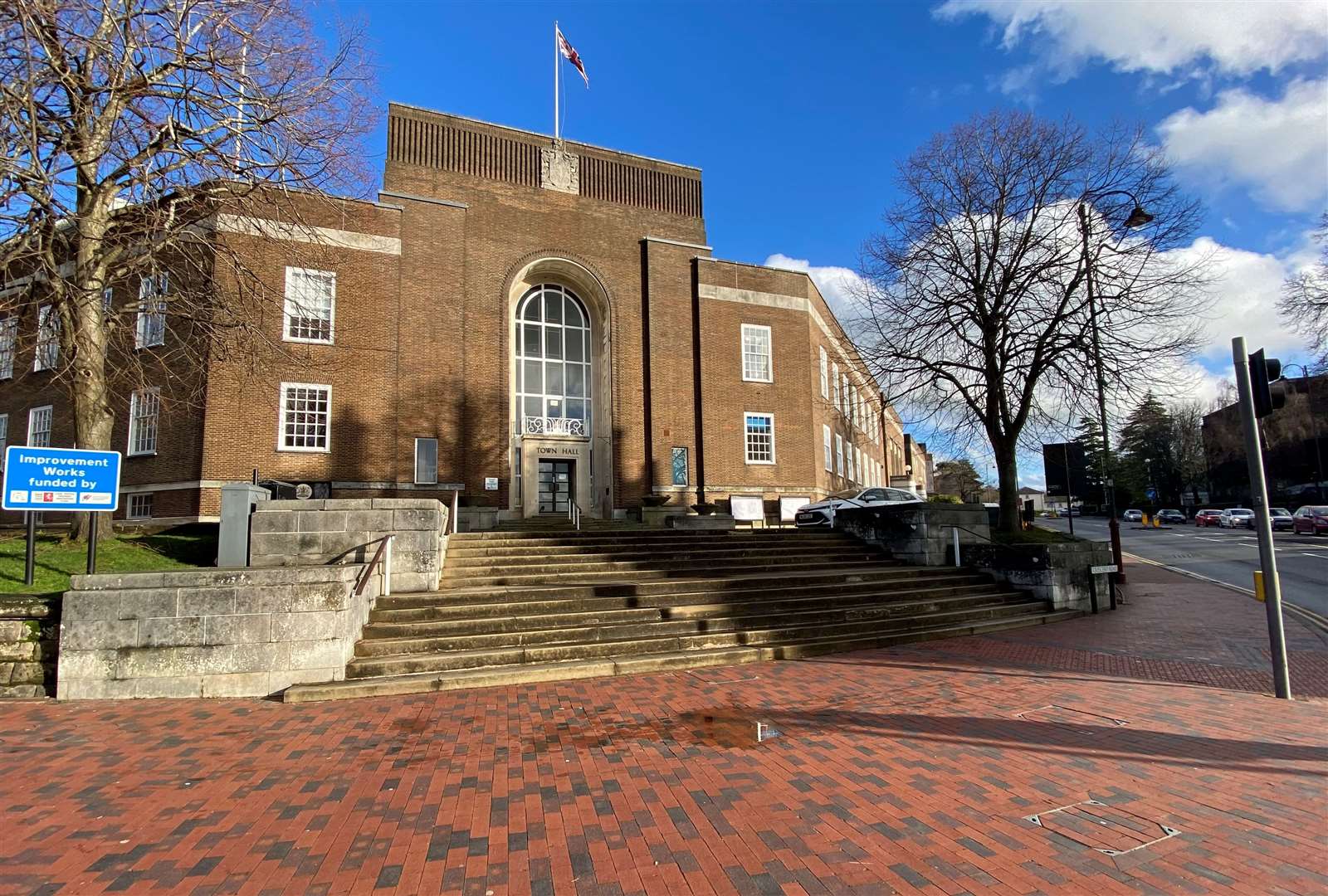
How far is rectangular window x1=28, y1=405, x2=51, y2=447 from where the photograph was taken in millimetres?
22844

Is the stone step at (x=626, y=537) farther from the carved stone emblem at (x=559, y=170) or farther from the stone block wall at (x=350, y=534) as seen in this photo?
the carved stone emblem at (x=559, y=170)

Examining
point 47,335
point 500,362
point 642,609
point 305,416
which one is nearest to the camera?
point 642,609

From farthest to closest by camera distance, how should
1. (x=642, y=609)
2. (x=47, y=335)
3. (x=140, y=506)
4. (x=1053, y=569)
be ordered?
1. (x=140, y=506)
2. (x=1053, y=569)
3. (x=47, y=335)
4. (x=642, y=609)

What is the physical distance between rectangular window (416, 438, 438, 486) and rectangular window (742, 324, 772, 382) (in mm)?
12264

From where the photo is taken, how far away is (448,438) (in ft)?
72.1

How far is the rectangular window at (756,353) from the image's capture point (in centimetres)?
2705

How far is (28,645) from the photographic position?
718cm

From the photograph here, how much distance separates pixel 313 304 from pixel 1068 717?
21854 millimetres

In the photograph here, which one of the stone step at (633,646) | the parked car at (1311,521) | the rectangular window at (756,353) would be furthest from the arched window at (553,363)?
the parked car at (1311,521)

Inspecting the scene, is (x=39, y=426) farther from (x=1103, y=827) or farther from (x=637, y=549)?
(x=1103, y=827)

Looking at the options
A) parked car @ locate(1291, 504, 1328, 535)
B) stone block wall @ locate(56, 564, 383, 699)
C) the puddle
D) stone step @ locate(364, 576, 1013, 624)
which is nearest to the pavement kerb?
stone step @ locate(364, 576, 1013, 624)

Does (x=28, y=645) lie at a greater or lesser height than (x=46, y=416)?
lesser

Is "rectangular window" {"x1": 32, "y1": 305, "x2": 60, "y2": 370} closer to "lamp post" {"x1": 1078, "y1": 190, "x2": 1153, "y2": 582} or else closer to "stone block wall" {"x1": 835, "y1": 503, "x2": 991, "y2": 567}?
"stone block wall" {"x1": 835, "y1": 503, "x2": 991, "y2": 567}

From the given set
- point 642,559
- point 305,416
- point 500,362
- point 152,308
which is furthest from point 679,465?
point 152,308
